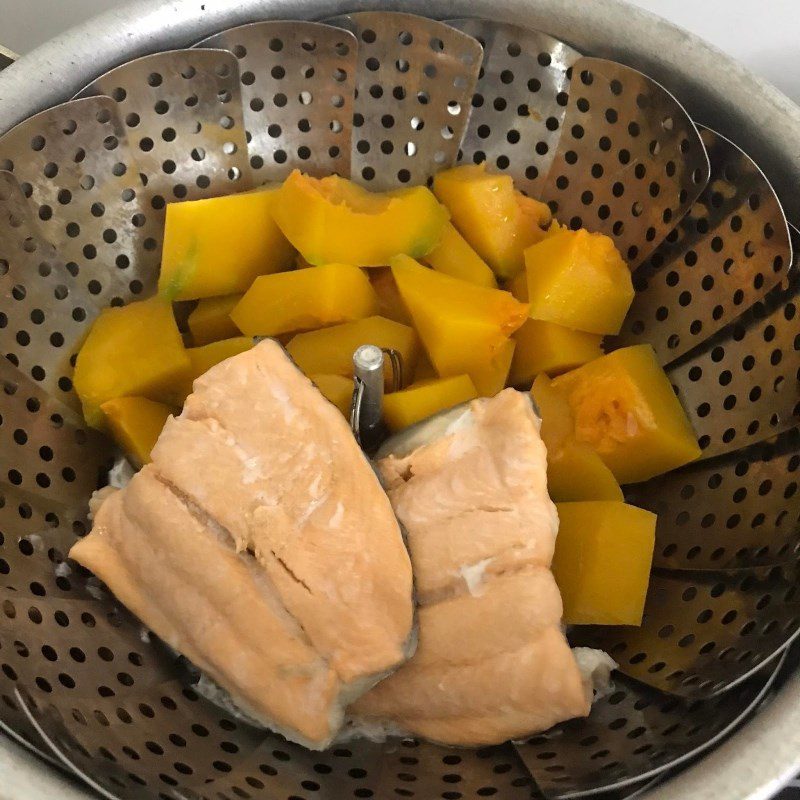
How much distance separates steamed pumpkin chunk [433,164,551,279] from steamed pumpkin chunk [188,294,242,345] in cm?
33

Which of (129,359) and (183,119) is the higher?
(183,119)

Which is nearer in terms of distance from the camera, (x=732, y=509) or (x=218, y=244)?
(x=732, y=509)

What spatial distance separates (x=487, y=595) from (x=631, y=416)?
325mm

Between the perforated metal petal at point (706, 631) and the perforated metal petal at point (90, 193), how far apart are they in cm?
78

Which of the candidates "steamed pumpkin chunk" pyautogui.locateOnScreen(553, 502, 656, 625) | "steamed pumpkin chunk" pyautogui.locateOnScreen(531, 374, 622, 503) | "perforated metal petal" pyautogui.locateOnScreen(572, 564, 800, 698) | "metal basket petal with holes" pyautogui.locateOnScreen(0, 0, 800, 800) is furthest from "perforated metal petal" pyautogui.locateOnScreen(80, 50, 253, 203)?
"perforated metal petal" pyautogui.locateOnScreen(572, 564, 800, 698)

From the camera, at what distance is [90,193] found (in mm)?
1057

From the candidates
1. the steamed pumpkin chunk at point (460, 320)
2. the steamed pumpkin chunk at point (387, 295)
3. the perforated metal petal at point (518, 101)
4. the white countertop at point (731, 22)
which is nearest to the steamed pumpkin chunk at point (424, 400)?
the steamed pumpkin chunk at point (460, 320)

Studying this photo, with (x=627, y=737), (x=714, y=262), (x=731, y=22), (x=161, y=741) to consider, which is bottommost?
(x=161, y=741)

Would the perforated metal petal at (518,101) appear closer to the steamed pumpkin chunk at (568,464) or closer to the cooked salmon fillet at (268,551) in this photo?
the steamed pumpkin chunk at (568,464)

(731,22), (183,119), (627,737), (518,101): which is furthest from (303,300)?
(731,22)

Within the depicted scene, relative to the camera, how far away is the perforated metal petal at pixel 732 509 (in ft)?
2.92

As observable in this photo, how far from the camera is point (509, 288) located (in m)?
1.14

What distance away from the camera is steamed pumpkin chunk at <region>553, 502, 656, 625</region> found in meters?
0.92

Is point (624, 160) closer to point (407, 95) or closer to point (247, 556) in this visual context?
point (407, 95)
